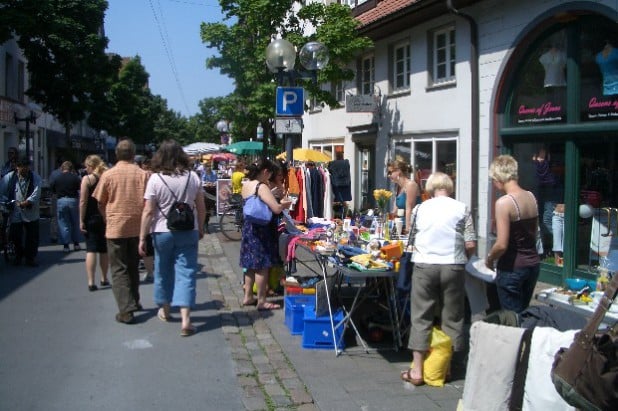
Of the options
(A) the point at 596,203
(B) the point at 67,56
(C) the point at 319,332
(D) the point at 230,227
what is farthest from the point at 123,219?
(B) the point at 67,56

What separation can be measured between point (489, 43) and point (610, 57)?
9.21 feet

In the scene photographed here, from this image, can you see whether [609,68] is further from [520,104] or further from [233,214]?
[233,214]

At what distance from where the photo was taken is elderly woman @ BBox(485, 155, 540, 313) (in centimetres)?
534

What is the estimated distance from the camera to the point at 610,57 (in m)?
9.19

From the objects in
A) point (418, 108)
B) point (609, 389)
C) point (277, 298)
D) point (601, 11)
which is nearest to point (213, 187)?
point (418, 108)

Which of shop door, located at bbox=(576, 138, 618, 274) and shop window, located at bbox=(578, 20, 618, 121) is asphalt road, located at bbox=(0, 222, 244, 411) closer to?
shop door, located at bbox=(576, 138, 618, 274)

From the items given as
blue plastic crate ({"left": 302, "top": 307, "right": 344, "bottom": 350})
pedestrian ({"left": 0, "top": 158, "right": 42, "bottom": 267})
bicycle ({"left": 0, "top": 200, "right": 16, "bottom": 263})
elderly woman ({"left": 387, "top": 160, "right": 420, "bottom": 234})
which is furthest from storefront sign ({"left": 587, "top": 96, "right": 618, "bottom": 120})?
bicycle ({"left": 0, "top": 200, "right": 16, "bottom": 263})

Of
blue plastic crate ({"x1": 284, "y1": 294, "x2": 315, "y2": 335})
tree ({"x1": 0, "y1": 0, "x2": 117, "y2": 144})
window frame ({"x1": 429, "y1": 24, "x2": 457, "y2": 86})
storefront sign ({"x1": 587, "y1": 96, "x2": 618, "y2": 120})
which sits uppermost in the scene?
tree ({"x1": 0, "y1": 0, "x2": 117, "y2": 144})

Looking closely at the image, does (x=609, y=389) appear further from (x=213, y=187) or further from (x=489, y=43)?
(x=213, y=187)

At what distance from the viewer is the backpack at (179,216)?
6762 mm

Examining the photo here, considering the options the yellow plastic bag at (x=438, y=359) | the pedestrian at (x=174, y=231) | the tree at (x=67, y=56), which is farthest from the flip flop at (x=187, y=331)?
the tree at (x=67, y=56)

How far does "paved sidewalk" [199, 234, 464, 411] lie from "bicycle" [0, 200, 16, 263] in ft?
18.4

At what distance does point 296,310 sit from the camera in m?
7.05

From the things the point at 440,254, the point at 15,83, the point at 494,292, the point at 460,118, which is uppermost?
the point at 15,83
